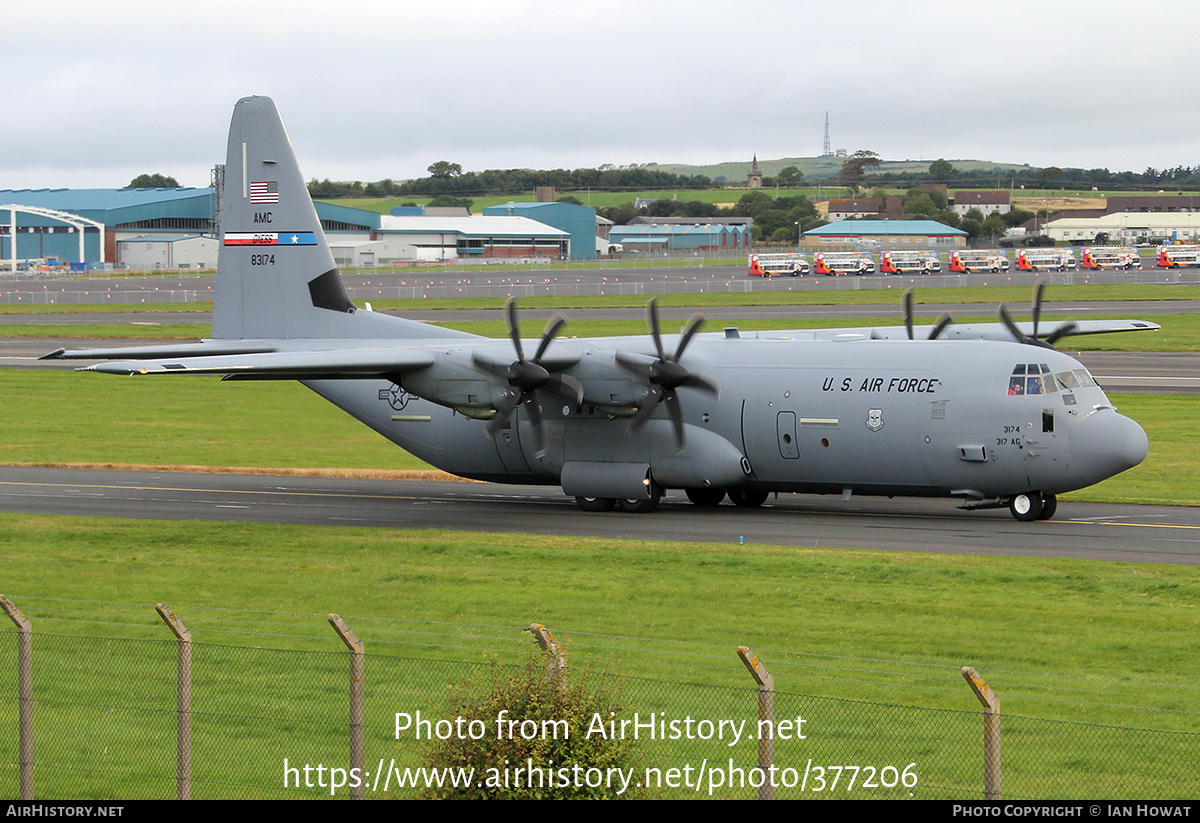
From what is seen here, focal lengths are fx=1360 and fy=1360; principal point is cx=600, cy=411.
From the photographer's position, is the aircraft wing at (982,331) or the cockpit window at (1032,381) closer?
the cockpit window at (1032,381)

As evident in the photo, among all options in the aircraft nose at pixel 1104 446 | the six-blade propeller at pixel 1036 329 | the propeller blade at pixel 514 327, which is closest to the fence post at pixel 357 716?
Result: the propeller blade at pixel 514 327

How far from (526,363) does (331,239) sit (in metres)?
157

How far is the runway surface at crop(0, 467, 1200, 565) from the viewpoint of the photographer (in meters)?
28.1

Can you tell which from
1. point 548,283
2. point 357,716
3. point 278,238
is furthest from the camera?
point 548,283

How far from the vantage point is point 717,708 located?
16.2m

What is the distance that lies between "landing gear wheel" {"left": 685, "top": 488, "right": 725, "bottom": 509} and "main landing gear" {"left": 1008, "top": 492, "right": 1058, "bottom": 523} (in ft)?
24.4

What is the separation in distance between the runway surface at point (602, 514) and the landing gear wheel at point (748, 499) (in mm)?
402

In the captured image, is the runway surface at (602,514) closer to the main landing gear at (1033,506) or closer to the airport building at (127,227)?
the main landing gear at (1033,506)

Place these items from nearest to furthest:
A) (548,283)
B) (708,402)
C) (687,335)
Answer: (687,335)
(708,402)
(548,283)

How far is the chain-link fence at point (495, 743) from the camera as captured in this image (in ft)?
36.4

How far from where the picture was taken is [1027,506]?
100 ft

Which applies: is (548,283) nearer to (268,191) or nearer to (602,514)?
(268,191)

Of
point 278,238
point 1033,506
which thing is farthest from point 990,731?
point 278,238

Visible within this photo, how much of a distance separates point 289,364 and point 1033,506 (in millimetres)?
16852
